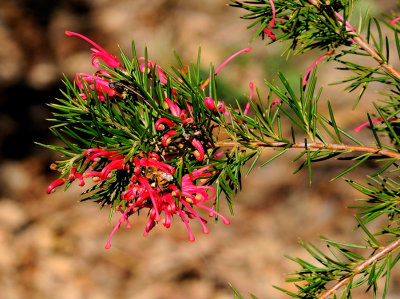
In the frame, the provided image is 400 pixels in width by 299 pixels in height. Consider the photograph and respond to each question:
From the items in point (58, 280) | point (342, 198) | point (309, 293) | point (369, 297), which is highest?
point (309, 293)

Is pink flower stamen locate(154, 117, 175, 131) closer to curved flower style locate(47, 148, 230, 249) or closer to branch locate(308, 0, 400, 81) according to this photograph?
curved flower style locate(47, 148, 230, 249)

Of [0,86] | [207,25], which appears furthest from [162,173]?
[207,25]

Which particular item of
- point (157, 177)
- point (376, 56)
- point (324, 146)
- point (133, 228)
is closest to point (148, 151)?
point (157, 177)

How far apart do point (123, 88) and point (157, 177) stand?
0.11 meters

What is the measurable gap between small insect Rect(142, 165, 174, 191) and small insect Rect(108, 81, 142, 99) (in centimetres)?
8

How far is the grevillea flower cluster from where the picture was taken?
0.45 metres

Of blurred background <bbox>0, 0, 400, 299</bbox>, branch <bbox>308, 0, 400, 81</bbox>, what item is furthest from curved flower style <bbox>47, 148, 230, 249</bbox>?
blurred background <bbox>0, 0, 400, 299</bbox>

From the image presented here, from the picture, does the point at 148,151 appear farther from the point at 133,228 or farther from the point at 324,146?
the point at 133,228

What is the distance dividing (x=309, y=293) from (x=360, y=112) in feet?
6.30

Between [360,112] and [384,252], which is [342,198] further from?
[384,252]

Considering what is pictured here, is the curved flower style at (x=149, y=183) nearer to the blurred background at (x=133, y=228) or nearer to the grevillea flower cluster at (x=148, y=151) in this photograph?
the grevillea flower cluster at (x=148, y=151)

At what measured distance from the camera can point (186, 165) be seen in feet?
1.52

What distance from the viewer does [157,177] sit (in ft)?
1.51

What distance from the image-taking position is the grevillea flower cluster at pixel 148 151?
1.48ft
